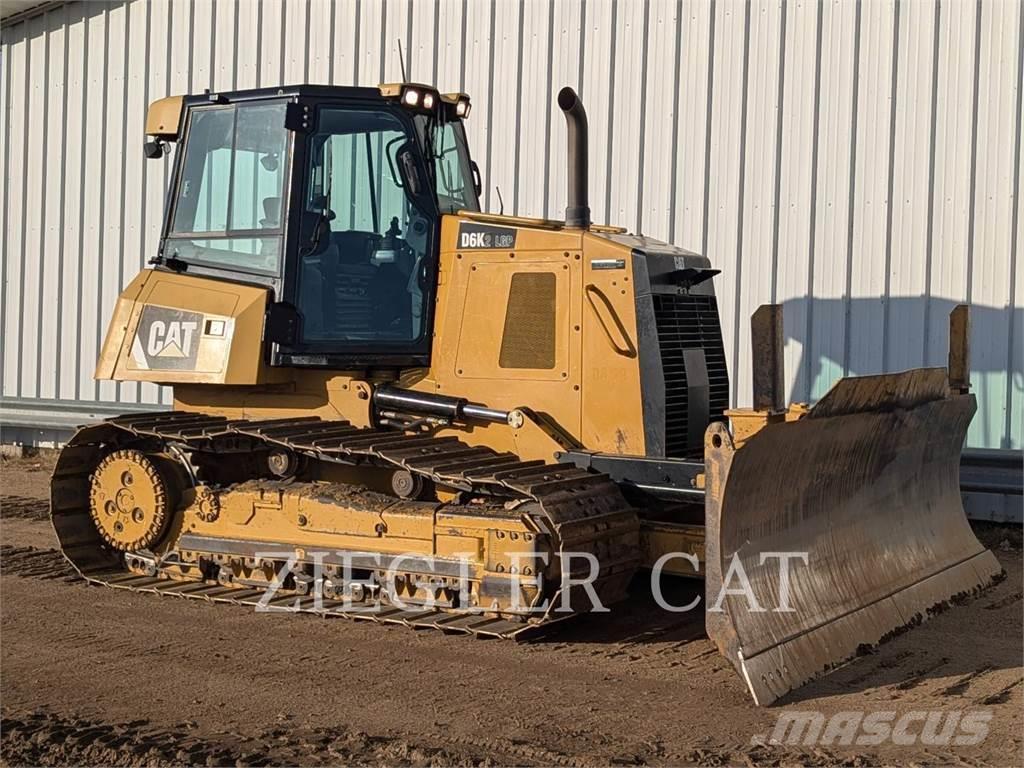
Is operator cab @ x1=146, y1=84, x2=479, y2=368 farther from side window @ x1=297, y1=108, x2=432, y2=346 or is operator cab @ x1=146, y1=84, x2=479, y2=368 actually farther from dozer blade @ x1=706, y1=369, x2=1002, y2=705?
dozer blade @ x1=706, y1=369, x2=1002, y2=705

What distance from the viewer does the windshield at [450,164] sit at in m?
8.22

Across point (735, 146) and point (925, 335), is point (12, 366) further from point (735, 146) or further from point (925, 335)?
point (925, 335)

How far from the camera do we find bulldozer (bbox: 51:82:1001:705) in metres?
7.00

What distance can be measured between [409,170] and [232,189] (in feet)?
3.83

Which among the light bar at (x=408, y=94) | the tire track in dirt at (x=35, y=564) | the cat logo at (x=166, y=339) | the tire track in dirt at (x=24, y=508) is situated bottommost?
the tire track in dirt at (x=35, y=564)

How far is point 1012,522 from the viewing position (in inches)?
414

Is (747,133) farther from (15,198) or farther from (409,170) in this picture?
(15,198)

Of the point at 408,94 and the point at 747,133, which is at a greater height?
the point at 747,133

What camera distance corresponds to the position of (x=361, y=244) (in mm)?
7988

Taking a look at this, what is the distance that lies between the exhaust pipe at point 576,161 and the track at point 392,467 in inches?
59.5

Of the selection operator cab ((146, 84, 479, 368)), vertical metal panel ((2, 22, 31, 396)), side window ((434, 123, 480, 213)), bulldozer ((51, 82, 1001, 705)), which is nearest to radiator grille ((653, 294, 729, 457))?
bulldozer ((51, 82, 1001, 705))

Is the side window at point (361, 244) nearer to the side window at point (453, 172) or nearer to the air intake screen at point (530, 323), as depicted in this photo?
the side window at point (453, 172)

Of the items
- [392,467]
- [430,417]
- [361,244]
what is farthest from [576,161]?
[392,467]

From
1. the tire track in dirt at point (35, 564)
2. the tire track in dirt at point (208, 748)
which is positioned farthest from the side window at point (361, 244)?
the tire track in dirt at point (208, 748)
